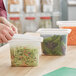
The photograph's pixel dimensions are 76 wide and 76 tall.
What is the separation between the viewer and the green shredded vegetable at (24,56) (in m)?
1.36

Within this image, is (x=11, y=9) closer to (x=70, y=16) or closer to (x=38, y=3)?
(x=38, y=3)

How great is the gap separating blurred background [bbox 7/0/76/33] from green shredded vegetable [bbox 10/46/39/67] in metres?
2.28

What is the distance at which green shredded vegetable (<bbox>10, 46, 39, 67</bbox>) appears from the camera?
1362 millimetres

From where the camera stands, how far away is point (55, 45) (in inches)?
64.2

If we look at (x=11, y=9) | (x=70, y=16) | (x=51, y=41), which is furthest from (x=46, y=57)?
(x=70, y=16)

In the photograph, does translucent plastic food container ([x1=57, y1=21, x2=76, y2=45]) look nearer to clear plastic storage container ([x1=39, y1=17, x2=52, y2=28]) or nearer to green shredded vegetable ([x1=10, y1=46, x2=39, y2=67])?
green shredded vegetable ([x1=10, y1=46, x2=39, y2=67])

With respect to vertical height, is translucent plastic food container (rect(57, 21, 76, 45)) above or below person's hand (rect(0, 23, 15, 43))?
below

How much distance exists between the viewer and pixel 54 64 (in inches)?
55.7

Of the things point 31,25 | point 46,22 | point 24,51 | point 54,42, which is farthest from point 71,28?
point 31,25

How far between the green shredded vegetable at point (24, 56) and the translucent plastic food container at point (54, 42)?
274 mm

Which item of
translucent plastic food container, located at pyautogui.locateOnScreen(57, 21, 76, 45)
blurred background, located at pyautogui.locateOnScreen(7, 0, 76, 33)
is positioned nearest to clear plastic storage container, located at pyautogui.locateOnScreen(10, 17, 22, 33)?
blurred background, located at pyautogui.locateOnScreen(7, 0, 76, 33)

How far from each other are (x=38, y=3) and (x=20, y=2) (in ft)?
0.89

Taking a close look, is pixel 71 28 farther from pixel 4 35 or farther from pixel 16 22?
pixel 16 22

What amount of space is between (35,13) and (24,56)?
2.43 metres
